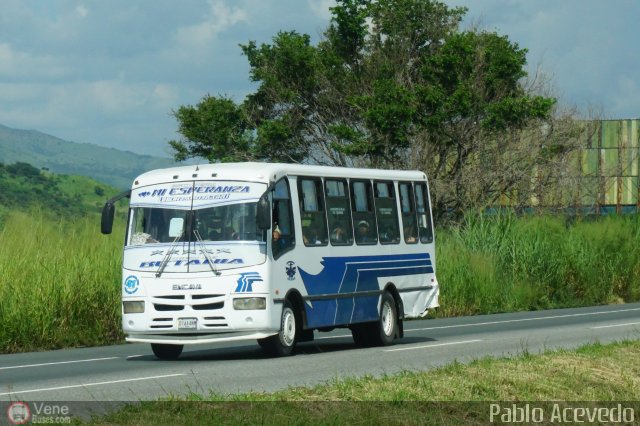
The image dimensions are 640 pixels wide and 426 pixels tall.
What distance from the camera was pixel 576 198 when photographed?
162 ft

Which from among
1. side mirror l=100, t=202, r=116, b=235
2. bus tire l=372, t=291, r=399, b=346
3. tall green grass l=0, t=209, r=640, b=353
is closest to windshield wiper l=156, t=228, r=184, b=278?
side mirror l=100, t=202, r=116, b=235

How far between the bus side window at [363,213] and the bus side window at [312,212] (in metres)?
0.99

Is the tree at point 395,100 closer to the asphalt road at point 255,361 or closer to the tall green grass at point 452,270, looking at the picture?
the tall green grass at point 452,270

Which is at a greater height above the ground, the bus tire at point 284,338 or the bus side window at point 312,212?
the bus side window at point 312,212

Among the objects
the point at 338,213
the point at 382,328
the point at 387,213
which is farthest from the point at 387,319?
the point at 338,213

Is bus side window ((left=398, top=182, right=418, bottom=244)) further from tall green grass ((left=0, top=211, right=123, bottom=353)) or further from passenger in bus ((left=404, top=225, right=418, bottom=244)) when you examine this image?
tall green grass ((left=0, top=211, right=123, bottom=353))

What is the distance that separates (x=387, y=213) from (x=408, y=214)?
0.81 meters

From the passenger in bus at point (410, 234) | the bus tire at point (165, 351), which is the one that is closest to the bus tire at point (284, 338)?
the bus tire at point (165, 351)

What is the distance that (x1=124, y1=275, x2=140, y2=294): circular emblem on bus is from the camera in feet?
61.9

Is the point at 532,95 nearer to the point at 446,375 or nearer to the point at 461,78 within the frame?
→ the point at 461,78

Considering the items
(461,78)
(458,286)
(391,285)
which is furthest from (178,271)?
(461,78)

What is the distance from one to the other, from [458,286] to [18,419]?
22.4 metres

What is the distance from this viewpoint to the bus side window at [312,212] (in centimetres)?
1991

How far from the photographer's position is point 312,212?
20.2 m
